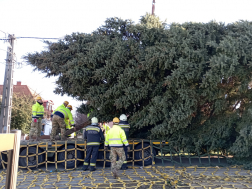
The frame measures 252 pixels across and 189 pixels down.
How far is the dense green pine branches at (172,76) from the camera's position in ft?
28.9

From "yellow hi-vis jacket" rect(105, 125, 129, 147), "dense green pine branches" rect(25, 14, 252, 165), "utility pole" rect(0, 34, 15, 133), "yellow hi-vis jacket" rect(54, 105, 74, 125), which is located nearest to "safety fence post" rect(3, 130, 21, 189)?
"yellow hi-vis jacket" rect(105, 125, 129, 147)

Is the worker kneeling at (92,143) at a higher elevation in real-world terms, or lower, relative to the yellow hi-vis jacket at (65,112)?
lower

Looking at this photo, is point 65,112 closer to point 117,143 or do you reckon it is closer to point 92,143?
point 92,143

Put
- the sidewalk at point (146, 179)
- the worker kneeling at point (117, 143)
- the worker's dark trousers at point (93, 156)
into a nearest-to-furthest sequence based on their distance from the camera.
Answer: the sidewalk at point (146, 179) → the worker kneeling at point (117, 143) → the worker's dark trousers at point (93, 156)

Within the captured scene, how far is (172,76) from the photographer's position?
8.84 meters

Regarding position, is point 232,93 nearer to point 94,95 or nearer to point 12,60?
point 94,95

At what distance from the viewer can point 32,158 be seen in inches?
383

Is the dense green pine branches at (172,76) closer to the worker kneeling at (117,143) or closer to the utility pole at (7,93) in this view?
the worker kneeling at (117,143)

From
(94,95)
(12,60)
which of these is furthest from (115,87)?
(12,60)

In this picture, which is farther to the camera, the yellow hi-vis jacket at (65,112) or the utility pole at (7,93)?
the utility pole at (7,93)

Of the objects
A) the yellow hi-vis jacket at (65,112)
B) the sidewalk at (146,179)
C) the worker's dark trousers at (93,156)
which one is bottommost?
the sidewalk at (146,179)

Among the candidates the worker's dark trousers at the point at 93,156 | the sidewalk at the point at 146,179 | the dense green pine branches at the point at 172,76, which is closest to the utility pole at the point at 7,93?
the dense green pine branches at the point at 172,76

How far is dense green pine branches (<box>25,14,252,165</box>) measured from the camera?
347 inches

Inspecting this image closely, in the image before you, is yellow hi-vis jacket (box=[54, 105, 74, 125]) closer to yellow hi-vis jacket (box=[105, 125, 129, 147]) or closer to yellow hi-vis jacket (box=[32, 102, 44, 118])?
yellow hi-vis jacket (box=[32, 102, 44, 118])
